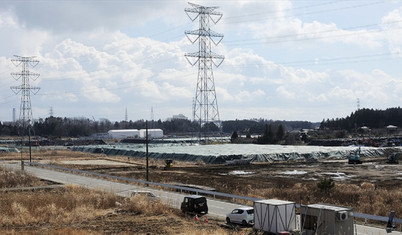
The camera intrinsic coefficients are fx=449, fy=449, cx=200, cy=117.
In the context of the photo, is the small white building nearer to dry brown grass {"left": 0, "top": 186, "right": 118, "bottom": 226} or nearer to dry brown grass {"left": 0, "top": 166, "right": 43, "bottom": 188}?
dry brown grass {"left": 0, "top": 186, "right": 118, "bottom": 226}

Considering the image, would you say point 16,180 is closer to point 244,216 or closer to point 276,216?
point 244,216

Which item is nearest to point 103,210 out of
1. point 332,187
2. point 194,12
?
point 332,187

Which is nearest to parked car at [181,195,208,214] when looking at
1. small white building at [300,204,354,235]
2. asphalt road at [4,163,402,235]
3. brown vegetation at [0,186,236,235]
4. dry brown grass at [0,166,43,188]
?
brown vegetation at [0,186,236,235]

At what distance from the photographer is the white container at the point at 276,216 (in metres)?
24.1

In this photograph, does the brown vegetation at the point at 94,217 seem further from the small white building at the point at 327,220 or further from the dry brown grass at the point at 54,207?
the small white building at the point at 327,220

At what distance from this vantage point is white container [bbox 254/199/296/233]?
949 inches

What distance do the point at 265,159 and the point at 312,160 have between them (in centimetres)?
995

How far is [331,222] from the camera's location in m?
21.7

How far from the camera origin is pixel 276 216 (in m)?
24.1

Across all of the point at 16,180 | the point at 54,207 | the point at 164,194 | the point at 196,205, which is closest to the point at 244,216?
the point at 196,205

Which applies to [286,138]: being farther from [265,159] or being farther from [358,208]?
[358,208]

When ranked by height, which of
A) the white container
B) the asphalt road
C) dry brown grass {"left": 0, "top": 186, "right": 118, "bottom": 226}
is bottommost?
the asphalt road

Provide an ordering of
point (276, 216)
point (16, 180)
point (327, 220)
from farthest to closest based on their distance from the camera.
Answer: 1. point (16, 180)
2. point (276, 216)
3. point (327, 220)

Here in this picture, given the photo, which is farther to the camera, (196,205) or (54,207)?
(54,207)
